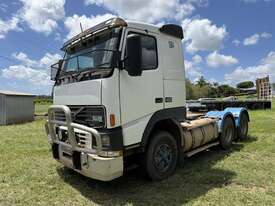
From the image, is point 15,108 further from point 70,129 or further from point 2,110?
point 70,129

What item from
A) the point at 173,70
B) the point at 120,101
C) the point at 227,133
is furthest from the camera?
the point at 227,133

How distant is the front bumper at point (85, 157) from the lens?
174 inches

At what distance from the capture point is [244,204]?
439 cm

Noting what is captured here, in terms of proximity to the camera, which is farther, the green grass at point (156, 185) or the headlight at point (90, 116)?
the green grass at point (156, 185)

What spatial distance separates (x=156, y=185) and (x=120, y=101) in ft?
5.71

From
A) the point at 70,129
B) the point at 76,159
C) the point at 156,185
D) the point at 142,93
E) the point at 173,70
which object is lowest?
the point at 156,185

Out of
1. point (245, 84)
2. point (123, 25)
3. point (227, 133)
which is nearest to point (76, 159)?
point (123, 25)

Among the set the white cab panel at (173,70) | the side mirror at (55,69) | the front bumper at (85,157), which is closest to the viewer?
the front bumper at (85,157)

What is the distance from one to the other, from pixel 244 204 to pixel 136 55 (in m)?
2.73

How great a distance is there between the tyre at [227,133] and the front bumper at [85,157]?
4483 mm

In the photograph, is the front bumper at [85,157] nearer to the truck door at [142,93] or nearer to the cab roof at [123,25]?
the truck door at [142,93]

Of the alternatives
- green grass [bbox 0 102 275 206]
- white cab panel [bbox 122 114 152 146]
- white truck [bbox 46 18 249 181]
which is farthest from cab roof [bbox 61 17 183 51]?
green grass [bbox 0 102 275 206]

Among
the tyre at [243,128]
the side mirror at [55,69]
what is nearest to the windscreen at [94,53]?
the side mirror at [55,69]

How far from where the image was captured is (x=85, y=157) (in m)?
4.64
